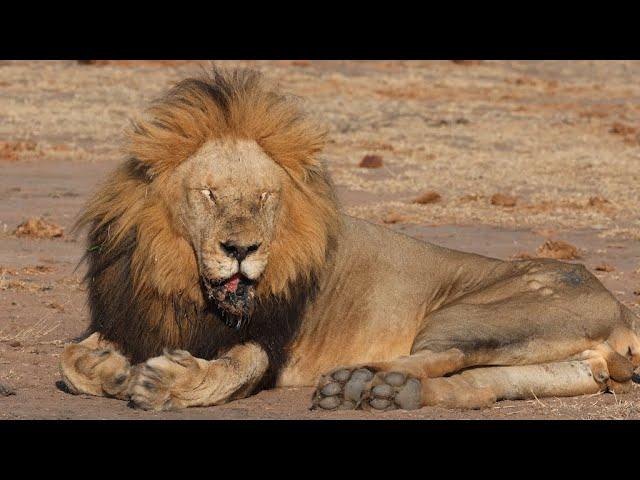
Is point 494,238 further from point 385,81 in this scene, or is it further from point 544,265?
point 385,81

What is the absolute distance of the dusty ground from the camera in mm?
6094

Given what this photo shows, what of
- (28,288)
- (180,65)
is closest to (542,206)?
(28,288)

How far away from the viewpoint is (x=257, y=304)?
562 centimetres

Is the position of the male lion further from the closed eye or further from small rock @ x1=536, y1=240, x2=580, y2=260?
small rock @ x1=536, y1=240, x2=580, y2=260

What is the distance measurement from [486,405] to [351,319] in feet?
3.11

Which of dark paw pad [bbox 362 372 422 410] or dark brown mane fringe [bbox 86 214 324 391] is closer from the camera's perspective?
dark paw pad [bbox 362 372 422 410]

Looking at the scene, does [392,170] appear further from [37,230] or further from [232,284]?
[232,284]

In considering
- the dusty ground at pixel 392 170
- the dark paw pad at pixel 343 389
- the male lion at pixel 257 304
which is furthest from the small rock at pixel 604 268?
the dark paw pad at pixel 343 389

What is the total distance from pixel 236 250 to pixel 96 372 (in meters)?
0.81

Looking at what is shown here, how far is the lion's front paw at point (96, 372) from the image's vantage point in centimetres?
547

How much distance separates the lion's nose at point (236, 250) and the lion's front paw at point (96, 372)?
68 centimetres

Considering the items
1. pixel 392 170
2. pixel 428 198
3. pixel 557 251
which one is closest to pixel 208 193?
pixel 557 251

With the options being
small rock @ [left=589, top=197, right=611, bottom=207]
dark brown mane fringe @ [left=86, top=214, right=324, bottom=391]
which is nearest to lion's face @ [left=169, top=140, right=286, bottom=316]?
dark brown mane fringe @ [left=86, top=214, right=324, bottom=391]

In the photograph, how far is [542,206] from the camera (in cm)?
1265
